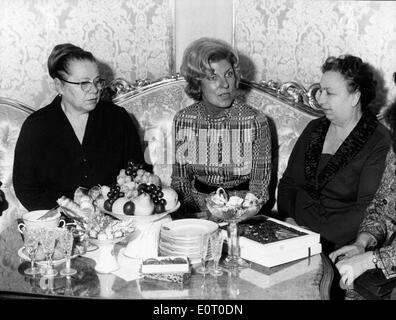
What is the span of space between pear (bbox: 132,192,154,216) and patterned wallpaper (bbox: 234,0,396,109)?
2.02 m

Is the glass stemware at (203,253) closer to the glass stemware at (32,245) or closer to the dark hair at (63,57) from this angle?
the glass stemware at (32,245)

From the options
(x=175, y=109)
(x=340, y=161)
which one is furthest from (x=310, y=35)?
(x=340, y=161)

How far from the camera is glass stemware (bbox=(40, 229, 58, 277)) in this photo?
1.89m

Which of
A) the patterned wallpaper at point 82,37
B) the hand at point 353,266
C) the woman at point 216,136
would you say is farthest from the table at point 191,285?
the patterned wallpaper at point 82,37

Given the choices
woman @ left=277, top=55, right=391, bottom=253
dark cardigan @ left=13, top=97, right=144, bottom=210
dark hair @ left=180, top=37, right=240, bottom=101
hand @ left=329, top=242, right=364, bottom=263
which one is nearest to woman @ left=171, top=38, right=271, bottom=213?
dark hair @ left=180, top=37, right=240, bottom=101

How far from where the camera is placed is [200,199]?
312 cm

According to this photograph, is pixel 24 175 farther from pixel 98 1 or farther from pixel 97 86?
pixel 98 1

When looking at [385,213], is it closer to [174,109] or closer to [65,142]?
[174,109]

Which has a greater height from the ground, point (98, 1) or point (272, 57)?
point (98, 1)

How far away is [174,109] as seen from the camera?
3.56 meters

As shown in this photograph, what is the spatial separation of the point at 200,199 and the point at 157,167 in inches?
21.2

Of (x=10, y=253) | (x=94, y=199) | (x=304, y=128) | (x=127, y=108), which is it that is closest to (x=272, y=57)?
(x=304, y=128)

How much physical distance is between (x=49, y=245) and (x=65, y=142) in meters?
1.19

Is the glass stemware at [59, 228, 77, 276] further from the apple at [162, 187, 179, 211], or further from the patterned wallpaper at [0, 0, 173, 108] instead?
the patterned wallpaper at [0, 0, 173, 108]
